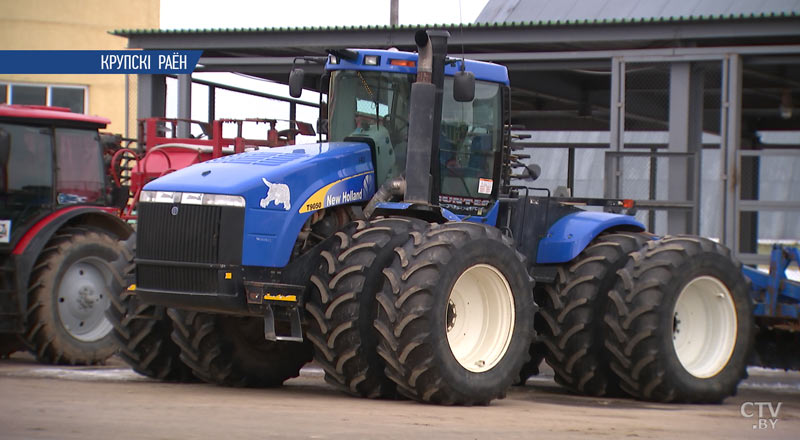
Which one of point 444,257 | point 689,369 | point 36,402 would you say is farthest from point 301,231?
point 689,369

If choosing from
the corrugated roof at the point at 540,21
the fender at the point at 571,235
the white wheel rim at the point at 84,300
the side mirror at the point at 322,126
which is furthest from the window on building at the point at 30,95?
the fender at the point at 571,235

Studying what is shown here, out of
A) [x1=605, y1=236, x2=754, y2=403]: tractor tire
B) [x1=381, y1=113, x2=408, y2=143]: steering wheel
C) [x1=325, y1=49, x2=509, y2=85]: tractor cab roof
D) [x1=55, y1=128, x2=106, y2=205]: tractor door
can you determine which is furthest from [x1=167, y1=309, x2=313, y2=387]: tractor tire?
[x1=55, y1=128, x2=106, y2=205]: tractor door

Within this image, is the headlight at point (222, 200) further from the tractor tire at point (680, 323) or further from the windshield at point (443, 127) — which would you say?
the tractor tire at point (680, 323)

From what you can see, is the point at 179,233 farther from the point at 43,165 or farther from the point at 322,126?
the point at 43,165

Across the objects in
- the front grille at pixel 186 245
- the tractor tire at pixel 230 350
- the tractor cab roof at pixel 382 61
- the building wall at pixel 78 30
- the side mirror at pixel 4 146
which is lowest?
the tractor tire at pixel 230 350

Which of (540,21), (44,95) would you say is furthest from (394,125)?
(44,95)

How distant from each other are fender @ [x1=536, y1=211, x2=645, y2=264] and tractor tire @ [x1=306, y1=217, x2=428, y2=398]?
1977mm

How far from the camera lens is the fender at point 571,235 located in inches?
425

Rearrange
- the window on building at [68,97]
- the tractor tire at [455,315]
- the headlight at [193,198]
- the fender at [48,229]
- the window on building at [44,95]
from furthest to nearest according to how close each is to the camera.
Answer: the window on building at [68,97] < the window on building at [44,95] < the fender at [48,229] < the headlight at [193,198] < the tractor tire at [455,315]

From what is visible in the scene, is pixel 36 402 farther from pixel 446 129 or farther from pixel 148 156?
pixel 148 156

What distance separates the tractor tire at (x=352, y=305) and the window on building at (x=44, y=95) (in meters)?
28.2

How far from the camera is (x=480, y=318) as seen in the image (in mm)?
9656

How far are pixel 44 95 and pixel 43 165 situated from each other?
24.4 m

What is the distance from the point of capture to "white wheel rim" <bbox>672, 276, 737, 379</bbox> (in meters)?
11.0
